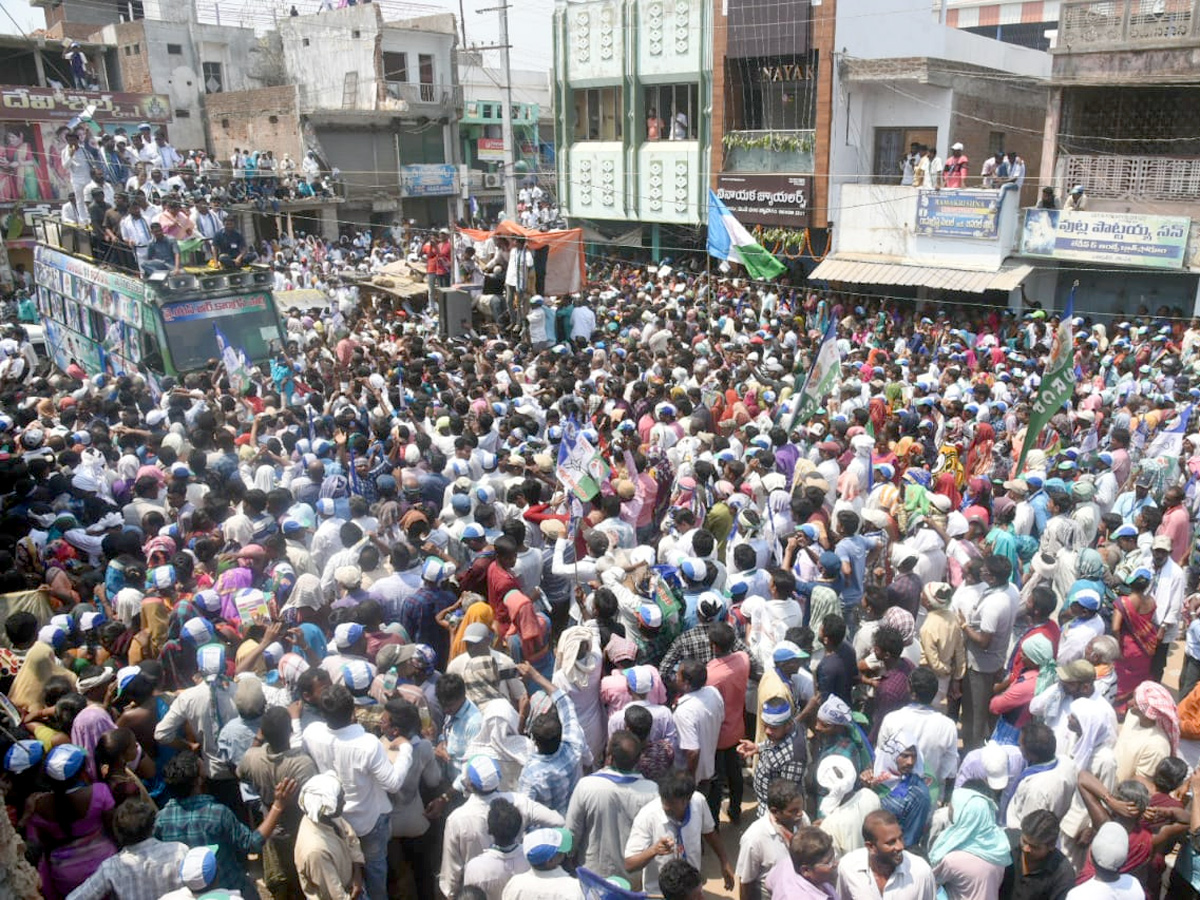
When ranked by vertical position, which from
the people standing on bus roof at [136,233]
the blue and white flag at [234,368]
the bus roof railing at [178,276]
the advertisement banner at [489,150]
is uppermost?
the advertisement banner at [489,150]

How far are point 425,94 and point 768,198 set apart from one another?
20.4m

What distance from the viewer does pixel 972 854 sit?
12.5 feet

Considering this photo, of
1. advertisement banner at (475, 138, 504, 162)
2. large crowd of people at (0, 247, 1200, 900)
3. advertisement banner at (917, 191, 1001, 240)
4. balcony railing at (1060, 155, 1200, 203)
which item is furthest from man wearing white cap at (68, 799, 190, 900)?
advertisement banner at (475, 138, 504, 162)

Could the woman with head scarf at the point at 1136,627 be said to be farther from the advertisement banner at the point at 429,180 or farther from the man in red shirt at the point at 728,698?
the advertisement banner at the point at 429,180

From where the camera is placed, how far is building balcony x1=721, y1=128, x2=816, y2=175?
22.1 metres

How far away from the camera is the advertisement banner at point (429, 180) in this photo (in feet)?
120

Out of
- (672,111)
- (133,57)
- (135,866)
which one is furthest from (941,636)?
(133,57)

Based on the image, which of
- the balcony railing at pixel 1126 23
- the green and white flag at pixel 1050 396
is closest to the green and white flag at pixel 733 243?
the green and white flag at pixel 1050 396

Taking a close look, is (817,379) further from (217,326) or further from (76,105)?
(76,105)

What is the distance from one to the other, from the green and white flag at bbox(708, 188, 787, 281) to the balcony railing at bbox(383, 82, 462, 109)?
26.1m

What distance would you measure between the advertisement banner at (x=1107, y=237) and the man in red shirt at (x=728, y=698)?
15.5m

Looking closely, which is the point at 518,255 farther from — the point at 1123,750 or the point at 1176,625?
the point at 1123,750

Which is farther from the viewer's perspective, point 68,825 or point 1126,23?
point 1126,23

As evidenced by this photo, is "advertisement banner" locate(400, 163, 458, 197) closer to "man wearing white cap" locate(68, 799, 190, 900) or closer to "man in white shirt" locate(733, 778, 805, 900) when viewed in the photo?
"man wearing white cap" locate(68, 799, 190, 900)
